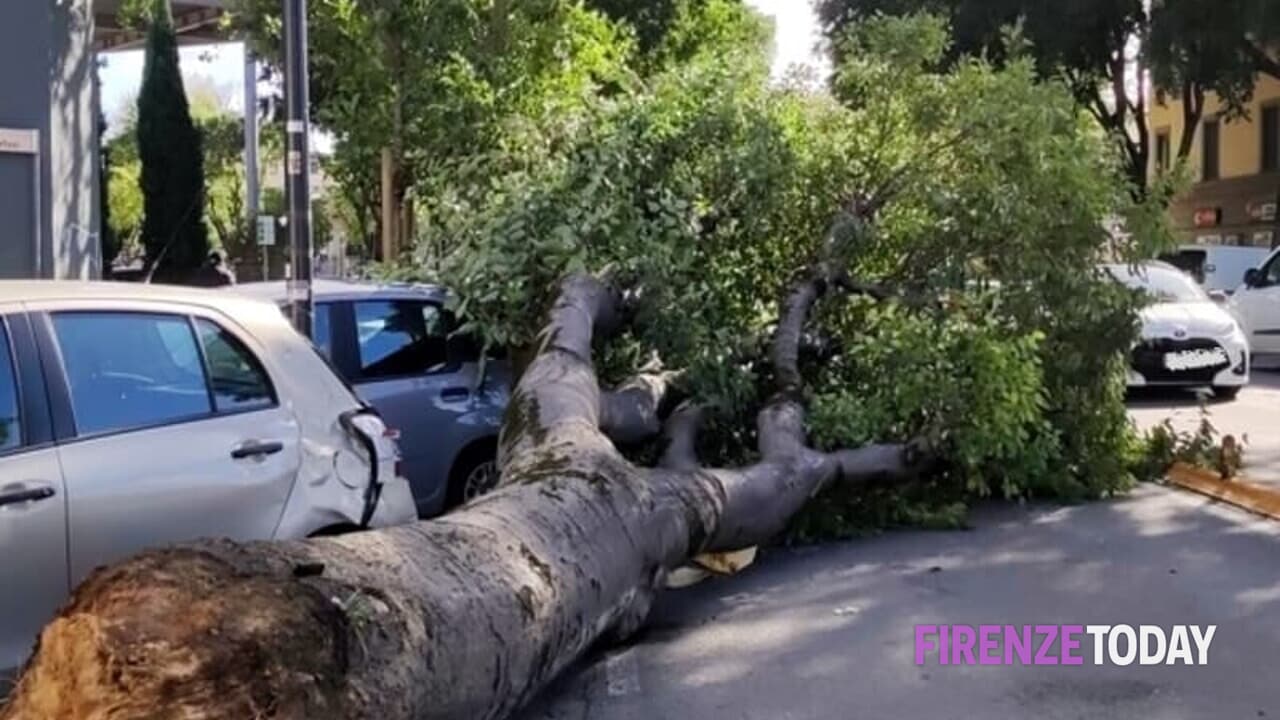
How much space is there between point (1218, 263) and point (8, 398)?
24.1m

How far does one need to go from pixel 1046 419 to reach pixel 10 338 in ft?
21.6

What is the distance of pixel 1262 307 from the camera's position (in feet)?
65.1

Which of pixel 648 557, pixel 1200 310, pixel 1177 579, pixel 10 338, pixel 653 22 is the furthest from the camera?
pixel 653 22

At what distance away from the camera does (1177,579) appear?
7.24 meters

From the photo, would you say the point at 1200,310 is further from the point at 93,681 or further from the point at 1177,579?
the point at 93,681

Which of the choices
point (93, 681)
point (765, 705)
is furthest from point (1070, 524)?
point (93, 681)

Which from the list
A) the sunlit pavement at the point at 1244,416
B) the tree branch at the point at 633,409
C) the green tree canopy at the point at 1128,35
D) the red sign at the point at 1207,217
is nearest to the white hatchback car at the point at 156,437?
the tree branch at the point at 633,409

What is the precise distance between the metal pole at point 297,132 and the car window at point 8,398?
4.55 m

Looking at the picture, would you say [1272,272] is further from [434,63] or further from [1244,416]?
[434,63]

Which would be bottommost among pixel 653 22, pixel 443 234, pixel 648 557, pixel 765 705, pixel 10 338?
pixel 765 705

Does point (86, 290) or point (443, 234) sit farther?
point (443, 234)

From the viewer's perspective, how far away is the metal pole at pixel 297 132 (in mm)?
9695

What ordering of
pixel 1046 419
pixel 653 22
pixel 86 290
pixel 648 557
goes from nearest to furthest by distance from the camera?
1. pixel 86 290
2. pixel 648 557
3. pixel 1046 419
4. pixel 653 22

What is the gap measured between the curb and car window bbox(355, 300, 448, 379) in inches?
189
